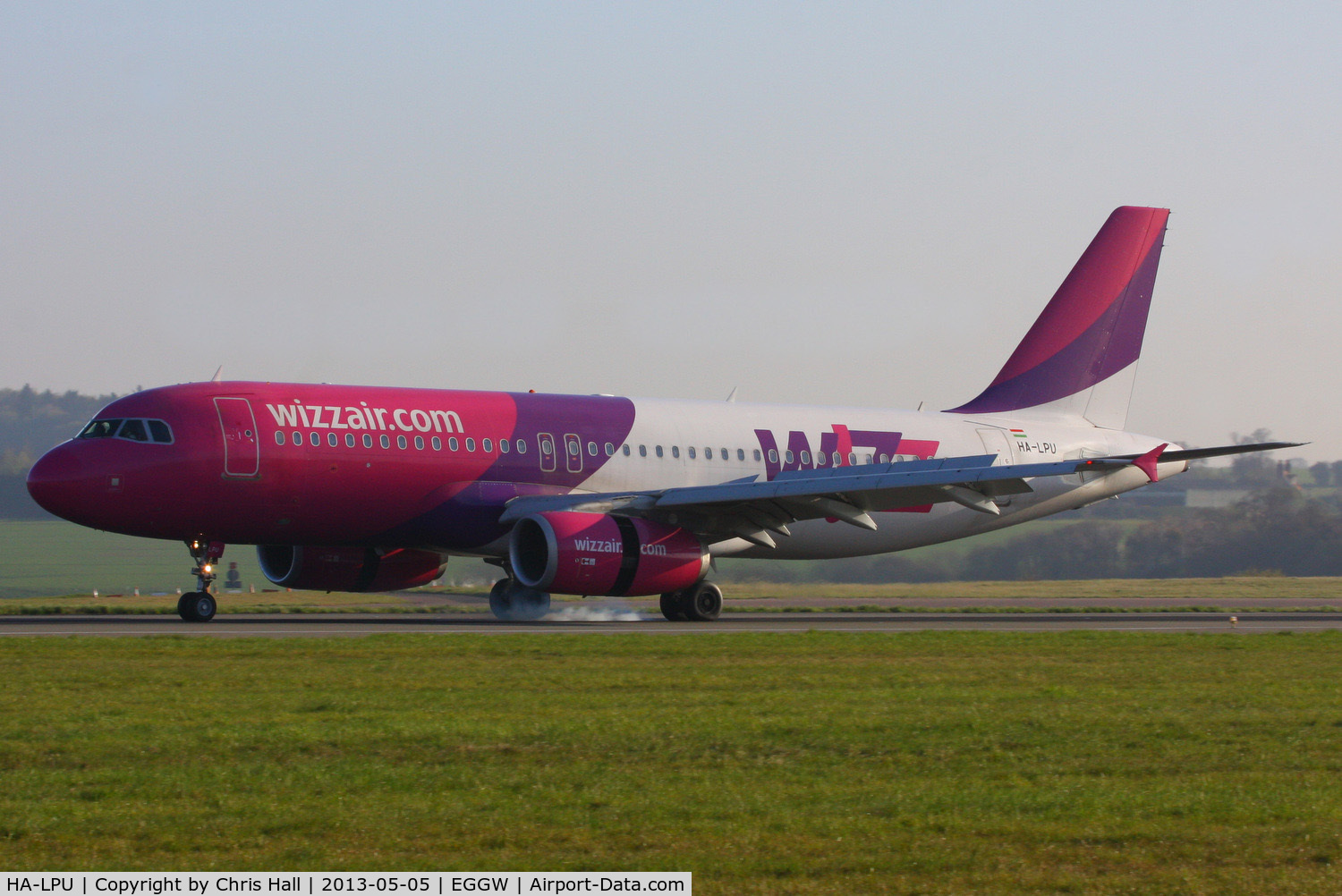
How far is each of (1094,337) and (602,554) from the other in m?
16.7

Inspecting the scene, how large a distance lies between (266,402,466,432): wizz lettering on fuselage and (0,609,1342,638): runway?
3.45 m

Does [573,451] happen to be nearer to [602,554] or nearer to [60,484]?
[602,554]

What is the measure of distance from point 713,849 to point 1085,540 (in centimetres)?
4732

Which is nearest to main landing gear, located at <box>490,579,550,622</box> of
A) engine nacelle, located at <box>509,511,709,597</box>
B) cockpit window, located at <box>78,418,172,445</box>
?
engine nacelle, located at <box>509,511,709,597</box>

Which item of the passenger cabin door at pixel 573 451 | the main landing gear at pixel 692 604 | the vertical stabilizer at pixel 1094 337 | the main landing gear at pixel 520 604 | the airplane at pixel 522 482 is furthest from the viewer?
the vertical stabilizer at pixel 1094 337

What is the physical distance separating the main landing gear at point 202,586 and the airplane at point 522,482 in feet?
0.14

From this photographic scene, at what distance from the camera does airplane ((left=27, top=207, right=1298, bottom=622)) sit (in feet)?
84.8

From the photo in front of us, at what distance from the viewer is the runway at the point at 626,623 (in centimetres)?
2378

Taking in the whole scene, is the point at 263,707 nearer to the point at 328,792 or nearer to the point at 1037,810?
the point at 328,792

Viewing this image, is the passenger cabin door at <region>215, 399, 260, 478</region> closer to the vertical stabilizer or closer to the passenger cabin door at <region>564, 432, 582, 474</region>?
the passenger cabin door at <region>564, 432, 582, 474</region>

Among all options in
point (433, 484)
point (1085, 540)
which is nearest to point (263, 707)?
point (433, 484)

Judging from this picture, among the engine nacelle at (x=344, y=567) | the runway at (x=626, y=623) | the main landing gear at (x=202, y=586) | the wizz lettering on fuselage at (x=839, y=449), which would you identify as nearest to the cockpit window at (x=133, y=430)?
the main landing gear at (x=202, y=586)

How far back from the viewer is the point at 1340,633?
2467cm

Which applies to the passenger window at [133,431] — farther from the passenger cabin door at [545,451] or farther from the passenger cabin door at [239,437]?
the passenger cabin door at [545,451]
